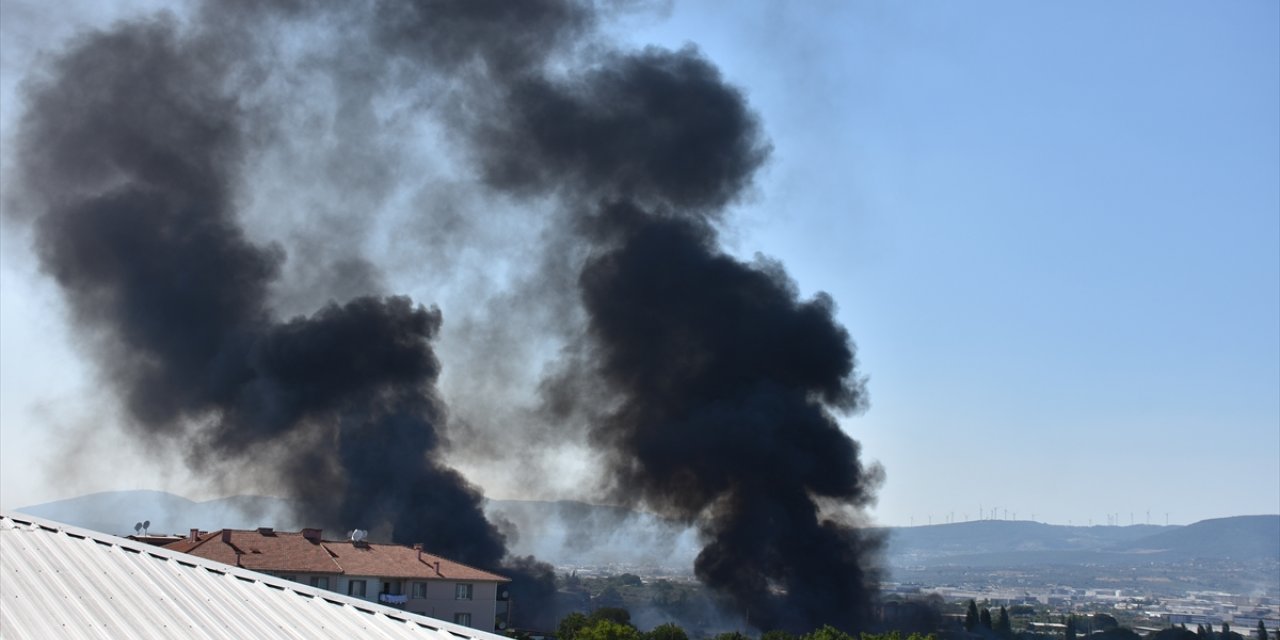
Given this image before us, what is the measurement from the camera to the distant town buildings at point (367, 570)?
52625 mm

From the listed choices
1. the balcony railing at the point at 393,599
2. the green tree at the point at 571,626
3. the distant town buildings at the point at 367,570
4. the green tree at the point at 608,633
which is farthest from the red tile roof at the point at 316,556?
the green tree at the point at 571,626

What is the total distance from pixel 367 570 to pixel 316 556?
241 centimetres

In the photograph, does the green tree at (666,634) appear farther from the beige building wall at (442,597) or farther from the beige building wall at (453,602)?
the beige building wall at (442,597)

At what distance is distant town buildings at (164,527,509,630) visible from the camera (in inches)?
2072

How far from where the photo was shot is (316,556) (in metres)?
54.6

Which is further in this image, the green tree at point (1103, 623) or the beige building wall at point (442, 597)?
the green tree at point (1103, 623)

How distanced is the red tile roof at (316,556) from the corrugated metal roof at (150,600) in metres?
25.7

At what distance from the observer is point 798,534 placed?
87625 mm

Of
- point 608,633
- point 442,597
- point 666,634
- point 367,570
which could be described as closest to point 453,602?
point 442,597

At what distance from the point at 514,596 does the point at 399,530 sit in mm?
9796

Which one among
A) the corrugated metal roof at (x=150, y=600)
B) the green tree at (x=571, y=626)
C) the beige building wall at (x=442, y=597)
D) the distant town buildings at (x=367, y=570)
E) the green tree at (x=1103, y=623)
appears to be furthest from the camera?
the green tree at (x=1103, y=623)

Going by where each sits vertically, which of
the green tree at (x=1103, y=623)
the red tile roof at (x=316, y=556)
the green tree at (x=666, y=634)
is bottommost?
the green tree at (x=1103, y=623)

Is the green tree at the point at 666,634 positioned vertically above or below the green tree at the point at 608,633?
below

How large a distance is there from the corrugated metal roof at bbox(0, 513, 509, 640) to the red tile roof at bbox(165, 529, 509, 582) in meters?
25.7
